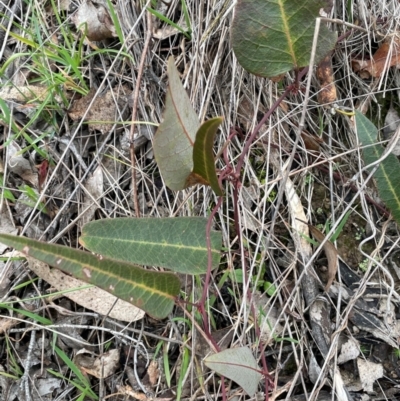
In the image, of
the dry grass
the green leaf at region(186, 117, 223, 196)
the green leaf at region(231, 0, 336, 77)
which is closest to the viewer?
the green leaf at region(186, 117, 223, 196)

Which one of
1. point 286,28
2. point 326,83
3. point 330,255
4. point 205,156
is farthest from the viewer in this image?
point 326,83

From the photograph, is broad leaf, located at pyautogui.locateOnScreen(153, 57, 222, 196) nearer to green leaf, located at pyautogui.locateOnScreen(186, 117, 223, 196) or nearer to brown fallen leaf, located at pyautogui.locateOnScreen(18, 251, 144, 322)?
green leaf, located at pyautogui.locateOnScreen(186, 117, 223, 196)

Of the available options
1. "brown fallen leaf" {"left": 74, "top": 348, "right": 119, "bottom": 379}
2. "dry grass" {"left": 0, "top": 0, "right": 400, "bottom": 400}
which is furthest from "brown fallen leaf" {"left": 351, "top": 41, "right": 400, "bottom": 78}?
"brown fallen leaf" {"left": 74, "top": 348, "right": 119, "bottom": 379}

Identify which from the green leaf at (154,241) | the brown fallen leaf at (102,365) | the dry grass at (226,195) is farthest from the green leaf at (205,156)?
the brown fallen leaf at (102,365)

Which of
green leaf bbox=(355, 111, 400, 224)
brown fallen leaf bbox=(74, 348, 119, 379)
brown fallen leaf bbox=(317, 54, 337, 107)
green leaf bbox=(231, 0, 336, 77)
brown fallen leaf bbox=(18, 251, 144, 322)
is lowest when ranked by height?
brown fallen leaf bbox=(74, 348, 119, 379)

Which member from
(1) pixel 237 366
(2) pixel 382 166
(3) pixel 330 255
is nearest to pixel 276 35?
(2) pixel 382 166

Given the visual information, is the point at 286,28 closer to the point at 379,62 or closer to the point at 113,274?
the point at 379,62

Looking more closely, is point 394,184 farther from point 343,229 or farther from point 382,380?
point 382,380

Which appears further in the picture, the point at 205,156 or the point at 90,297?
the point at 90,297
